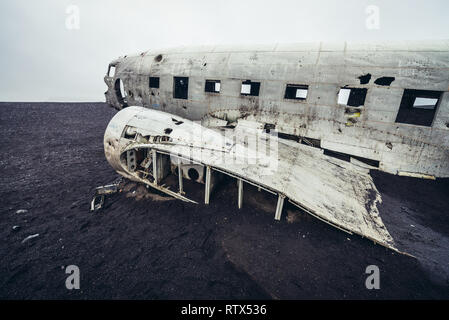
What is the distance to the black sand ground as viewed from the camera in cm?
494

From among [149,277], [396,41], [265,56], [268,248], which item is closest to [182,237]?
[149,277]

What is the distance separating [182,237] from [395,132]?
373 inches

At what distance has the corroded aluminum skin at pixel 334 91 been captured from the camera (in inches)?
283

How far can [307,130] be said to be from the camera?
9.07 metres

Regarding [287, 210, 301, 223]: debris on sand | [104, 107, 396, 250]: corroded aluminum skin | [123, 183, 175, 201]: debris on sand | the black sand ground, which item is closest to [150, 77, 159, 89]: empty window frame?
[104, 107, 396, 250]: corroded aluminum skin

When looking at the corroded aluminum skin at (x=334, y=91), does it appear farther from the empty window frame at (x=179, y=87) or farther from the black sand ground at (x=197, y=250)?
the black sand ground at (x=197, y=250)

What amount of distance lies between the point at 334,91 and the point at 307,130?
77.4 inches

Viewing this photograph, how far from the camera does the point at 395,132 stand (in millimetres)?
7754

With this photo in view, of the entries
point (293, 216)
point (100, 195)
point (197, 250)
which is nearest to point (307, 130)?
point (293, 216)

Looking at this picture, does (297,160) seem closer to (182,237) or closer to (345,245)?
(345,245)

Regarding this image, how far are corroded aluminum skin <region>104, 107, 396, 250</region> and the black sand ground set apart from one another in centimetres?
88

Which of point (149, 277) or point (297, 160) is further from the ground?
point (297, 160)

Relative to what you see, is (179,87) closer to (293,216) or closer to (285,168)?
(285,168)

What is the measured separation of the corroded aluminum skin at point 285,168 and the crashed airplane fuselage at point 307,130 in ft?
0.16
